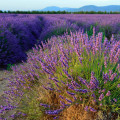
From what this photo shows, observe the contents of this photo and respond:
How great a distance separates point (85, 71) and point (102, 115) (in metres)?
0.57

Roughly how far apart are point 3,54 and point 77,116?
3073 millimetres

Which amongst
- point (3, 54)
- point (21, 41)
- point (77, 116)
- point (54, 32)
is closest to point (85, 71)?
point (77, 116)

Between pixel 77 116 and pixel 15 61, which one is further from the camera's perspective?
pixel 15 61

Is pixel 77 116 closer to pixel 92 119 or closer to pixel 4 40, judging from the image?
pixel 92 119

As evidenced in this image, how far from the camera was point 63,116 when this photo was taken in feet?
5.71

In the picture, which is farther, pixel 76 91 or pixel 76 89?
pixel 76 91

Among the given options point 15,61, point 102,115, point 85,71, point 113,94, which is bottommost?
point 15,61

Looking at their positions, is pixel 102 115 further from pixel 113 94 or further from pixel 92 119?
pixel 113 94

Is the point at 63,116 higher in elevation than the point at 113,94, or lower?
lower

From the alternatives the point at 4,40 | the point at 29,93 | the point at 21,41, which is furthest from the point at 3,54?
the point at 29,93

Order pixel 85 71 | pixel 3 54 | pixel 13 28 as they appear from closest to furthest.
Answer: pixel 85 71
pixel 3 54
pixel 13 28

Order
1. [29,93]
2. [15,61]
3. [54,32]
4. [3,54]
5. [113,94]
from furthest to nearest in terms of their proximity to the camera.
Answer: [54,32]
[15,61]
[3,54]
[29,93]
[113,94]

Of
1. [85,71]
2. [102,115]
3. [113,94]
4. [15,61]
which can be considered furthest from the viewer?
[15,61]

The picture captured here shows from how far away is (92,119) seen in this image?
1.57m
